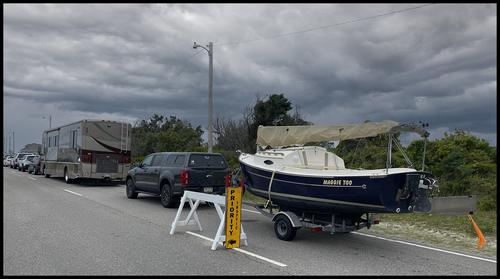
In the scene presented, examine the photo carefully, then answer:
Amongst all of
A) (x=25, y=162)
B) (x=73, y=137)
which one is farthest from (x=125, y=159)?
(x=25, y=162)

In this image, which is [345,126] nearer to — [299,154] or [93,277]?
A: [299,154]

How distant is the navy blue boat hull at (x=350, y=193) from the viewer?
8.40 m

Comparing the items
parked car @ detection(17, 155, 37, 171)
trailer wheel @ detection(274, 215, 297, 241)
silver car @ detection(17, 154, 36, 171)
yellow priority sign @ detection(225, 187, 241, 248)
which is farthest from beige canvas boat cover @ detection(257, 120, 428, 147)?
silver car @ detection(17, 154, 36, 171)

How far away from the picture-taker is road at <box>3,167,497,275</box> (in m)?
7.17

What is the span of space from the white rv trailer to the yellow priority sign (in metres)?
16.2

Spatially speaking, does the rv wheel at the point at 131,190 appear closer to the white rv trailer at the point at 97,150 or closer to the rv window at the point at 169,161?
the rv window at the point at 169,161

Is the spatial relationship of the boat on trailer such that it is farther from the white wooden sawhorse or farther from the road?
the white wooden sawhorse

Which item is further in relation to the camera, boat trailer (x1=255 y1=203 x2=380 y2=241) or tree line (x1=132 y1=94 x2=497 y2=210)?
tree line (x1=132 y1=94 x2=497 y2=210)

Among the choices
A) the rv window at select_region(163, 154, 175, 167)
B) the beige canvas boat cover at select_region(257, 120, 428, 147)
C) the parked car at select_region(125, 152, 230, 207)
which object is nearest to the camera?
the beige canvas boat cover at select_region(257, 120, 428, 147)

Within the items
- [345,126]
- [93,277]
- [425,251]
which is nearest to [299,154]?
[345,126]

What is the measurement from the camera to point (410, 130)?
29.7 feet

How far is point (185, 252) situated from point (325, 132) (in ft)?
13.3

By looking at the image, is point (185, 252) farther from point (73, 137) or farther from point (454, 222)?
point (73, 137)

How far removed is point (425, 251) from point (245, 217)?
555 centimetres
